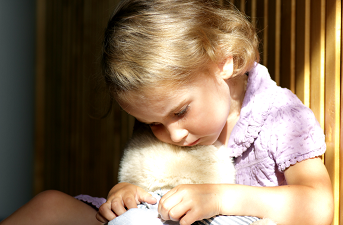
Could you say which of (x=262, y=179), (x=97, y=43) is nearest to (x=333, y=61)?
(x=262, y=179)

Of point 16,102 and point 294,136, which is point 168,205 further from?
point 16,102

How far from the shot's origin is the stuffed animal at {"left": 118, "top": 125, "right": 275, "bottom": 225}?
0.80 m

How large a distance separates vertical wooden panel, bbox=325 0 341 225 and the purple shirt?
0.11 metres

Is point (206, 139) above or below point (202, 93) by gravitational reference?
below

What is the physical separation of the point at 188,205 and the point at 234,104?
423 mm

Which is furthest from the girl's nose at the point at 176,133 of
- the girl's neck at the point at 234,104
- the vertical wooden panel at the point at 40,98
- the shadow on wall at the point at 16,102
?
the vertical wooden panel at the point at 40,98

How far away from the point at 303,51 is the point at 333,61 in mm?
105

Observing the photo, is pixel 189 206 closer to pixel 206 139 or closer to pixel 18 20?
pixel 206 139

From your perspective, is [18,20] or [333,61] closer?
[333,61]

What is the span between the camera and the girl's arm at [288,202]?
76 cm

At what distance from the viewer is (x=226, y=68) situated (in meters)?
0.92

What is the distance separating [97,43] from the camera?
1633mm

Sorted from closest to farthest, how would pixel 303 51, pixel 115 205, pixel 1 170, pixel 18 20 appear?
pixel 115 205, pixel 303 51, pixel 1 170, pixel 18 20

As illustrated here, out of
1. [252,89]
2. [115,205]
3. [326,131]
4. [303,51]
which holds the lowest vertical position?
[115,205]
